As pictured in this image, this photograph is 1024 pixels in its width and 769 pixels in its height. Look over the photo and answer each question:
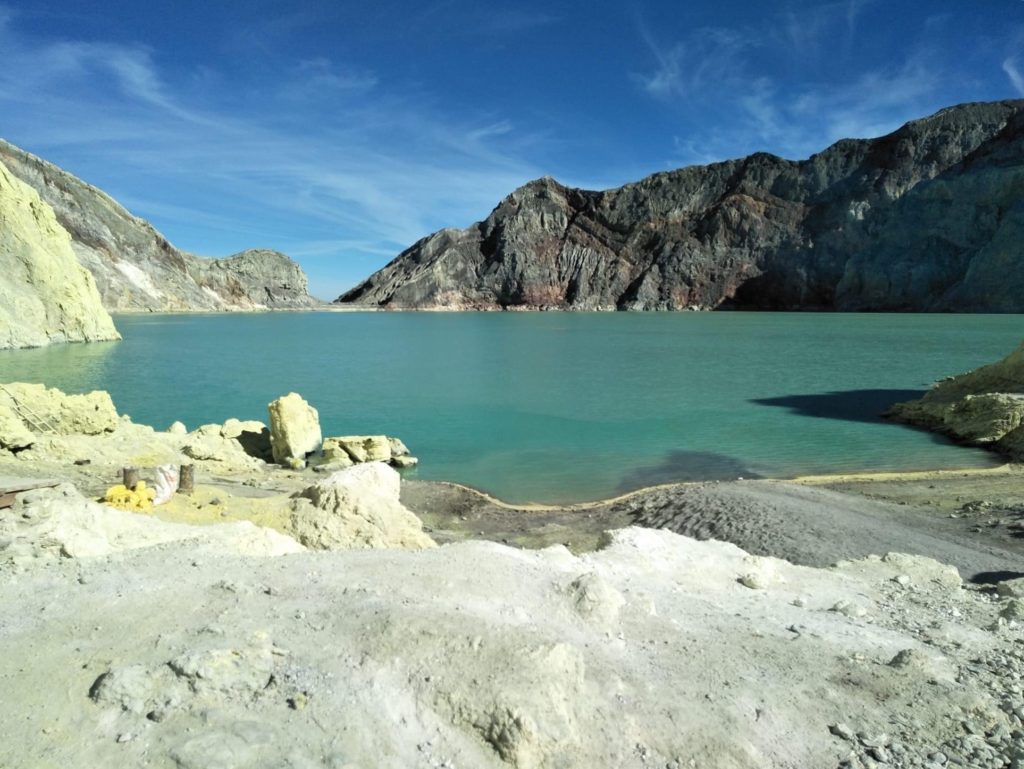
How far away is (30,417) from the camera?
15352mm

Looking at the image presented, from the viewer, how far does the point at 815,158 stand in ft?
457

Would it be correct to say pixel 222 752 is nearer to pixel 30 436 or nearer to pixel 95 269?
pixel 30 436

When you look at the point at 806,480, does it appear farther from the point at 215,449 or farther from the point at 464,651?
the point at 215,449

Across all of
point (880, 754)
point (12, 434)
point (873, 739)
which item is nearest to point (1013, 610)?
point (873, 739)

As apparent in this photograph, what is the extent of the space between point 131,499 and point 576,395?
2290 centimetres

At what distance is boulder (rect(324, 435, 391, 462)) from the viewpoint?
59.6ft

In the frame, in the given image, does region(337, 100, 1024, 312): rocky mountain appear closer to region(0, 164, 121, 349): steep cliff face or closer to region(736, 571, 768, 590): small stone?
region(0, 164, 121, 349): steep cliff face

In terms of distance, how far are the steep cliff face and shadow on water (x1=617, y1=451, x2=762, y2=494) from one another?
47.8m

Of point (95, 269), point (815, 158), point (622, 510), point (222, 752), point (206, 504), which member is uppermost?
point (815, 158)

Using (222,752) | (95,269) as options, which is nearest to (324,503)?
(222,752)

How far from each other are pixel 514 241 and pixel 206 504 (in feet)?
512

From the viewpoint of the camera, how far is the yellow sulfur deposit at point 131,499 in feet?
30.1

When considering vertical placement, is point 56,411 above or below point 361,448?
above

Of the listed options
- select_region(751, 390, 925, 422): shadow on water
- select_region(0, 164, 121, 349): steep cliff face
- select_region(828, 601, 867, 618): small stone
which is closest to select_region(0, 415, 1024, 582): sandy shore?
select_region(828, 601, 867, 618): small stone
